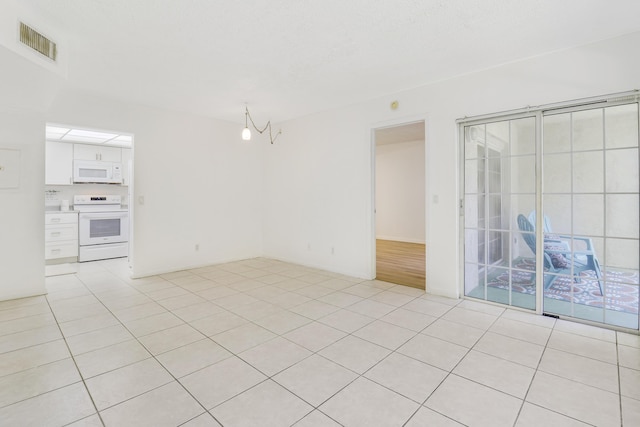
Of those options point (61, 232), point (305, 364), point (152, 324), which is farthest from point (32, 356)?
point (61, 232)

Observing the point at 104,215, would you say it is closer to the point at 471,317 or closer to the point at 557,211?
the point at 471,317

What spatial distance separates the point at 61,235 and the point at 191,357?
16.4 feet

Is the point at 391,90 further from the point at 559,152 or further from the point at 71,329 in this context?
the point at 71,329

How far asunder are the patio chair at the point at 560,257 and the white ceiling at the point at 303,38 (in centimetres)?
180

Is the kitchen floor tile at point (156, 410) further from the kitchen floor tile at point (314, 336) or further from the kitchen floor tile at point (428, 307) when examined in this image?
the kitchen floor tile at point (428, 307)

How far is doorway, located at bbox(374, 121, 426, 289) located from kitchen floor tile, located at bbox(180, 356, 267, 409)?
482 cm

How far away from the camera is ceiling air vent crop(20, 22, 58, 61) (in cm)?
240

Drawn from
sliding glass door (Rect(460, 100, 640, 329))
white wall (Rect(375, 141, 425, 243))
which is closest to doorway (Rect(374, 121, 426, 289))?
white wall (Rect(375, 141, 425, 243))

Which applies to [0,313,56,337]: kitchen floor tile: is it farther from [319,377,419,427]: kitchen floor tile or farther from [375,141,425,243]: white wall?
[375,141,425,243]: white wall

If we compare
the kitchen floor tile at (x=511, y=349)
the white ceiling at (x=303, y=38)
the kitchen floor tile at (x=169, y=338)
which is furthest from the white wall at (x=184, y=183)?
the kitchen floor tile at (x=511, y=349)

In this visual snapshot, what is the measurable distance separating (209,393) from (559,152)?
3.75 metres

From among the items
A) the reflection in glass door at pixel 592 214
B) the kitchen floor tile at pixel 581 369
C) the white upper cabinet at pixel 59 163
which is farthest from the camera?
the white upper cabinet at pixel 59 163

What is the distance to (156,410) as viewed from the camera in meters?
1.77

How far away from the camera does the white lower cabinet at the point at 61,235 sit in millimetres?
5480
